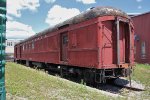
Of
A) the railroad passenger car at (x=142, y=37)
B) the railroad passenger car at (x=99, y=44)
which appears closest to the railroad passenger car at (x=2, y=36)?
the railroad passenger car at (x=99, y=44)

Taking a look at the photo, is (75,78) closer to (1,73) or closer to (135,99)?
(135,99)

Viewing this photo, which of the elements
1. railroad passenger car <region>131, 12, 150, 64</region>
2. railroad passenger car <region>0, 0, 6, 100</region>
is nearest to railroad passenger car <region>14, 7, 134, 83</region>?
railroad passenger car <region>0, 0, 6, 100</region>

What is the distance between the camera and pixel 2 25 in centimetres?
341

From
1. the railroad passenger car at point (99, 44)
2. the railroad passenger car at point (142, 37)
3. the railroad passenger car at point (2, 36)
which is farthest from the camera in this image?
the railroad passenger car at point (142, 37)

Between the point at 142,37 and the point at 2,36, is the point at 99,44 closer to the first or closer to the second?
the point at 2,36

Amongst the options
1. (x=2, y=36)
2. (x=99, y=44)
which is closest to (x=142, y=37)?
(x=99, y=44)

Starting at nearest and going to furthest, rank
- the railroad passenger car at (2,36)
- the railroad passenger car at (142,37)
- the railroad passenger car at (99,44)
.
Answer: the railroad passenger car at (2,36), the railroad passenger car at (99,44), the railroad passenger car at (142,37)

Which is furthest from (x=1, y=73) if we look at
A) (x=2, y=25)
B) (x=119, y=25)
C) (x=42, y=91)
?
(x=119, y=25)

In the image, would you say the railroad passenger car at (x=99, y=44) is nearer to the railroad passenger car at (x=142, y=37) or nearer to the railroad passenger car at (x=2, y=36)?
the railroad passenger car at (x=2, y=36)

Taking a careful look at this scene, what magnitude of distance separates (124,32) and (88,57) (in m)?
2.26

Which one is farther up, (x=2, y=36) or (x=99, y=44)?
(x=99, y=44)

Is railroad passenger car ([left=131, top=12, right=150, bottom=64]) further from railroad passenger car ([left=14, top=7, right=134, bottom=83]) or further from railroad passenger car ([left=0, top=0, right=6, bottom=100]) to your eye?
railroad passenger car ([left=0, top=0, right=6, bottom=100])

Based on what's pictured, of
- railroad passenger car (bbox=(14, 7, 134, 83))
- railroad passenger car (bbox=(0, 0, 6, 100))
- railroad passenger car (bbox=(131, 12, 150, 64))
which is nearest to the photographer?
railroad passenger car (bbox=(0, 0, 6, 100))

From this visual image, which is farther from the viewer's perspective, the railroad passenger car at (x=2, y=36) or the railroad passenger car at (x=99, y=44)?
the railroad passenger car at (x=99, y=44)
